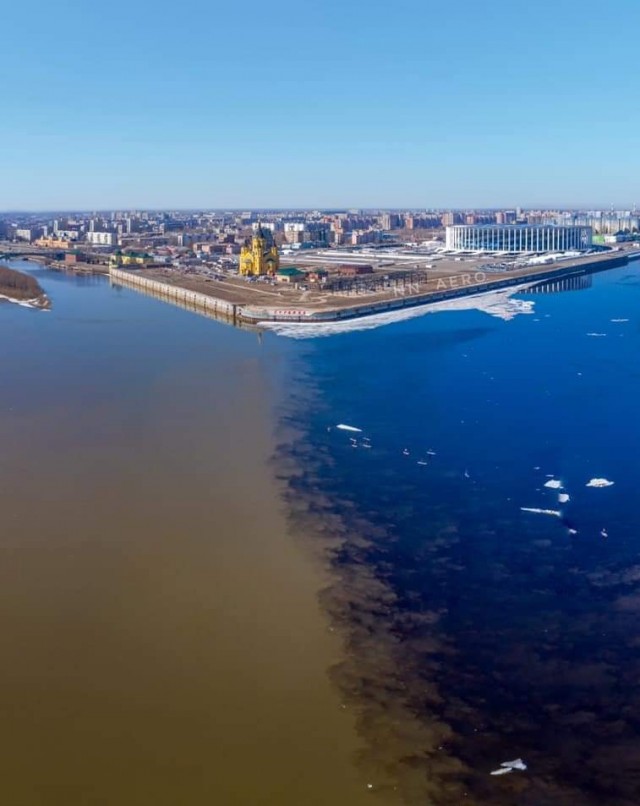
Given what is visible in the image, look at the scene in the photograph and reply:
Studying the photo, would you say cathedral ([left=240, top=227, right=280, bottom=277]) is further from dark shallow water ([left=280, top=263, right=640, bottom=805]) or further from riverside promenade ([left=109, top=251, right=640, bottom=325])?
dark shallow water ([left=280, top=263, right=640, bottom=805])

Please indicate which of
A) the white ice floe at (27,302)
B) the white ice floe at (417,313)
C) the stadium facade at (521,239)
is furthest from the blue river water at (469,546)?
the stadium facade at (521,239)

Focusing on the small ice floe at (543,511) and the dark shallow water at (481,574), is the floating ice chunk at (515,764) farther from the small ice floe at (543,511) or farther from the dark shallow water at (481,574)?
the small ice floe at (543,511)

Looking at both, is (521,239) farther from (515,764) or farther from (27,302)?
(515,764)

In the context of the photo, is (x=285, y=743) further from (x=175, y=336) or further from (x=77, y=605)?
(x=175, y=336)

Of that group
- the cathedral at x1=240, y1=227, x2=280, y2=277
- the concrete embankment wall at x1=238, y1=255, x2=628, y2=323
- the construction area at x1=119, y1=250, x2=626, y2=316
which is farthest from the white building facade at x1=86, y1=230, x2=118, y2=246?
the concrete embankment wall at x1=238, y1=255, x2=628, y2=323

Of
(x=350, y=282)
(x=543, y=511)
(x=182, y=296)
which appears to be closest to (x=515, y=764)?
(x=543, y=511)
